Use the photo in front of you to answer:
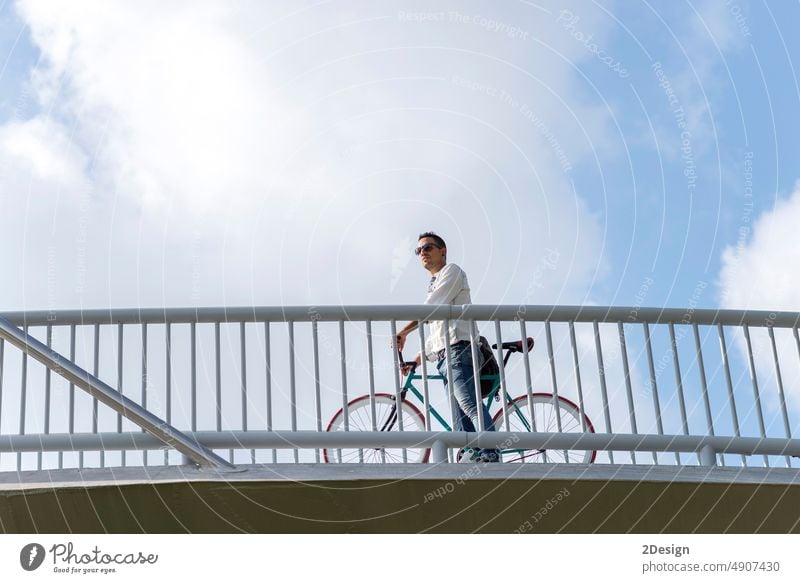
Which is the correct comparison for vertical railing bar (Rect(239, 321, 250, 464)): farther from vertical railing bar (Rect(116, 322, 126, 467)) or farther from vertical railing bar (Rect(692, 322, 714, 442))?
vertical railing bar (Rect(692, 322, 714, 442))

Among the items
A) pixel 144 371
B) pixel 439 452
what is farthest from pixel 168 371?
pixel 439 452

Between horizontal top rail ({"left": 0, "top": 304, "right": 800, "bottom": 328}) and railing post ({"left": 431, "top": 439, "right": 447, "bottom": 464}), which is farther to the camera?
horizontal top rail ({"left": 0, "top": 304, "right": 800, "bottom": 328})

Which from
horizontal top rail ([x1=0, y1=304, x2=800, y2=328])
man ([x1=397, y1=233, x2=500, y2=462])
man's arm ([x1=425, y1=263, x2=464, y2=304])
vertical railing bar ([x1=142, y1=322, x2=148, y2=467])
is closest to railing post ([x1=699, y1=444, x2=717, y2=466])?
horizontal top rail ([x1=0, y1=304, x2=800, y2=328])

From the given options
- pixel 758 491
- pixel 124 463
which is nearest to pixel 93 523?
pixel 124 463

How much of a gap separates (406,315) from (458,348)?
0.45m

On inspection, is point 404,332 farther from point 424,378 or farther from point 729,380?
point 729,380

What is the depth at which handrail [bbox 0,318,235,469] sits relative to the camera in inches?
390

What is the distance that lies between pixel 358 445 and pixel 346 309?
102 centimetres

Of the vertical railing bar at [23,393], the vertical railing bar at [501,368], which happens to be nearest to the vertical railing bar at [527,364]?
the vertical railing bar at [501,368]

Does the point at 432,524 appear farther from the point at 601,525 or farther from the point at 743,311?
the point at 743,311

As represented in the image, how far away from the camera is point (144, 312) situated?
429 inches
